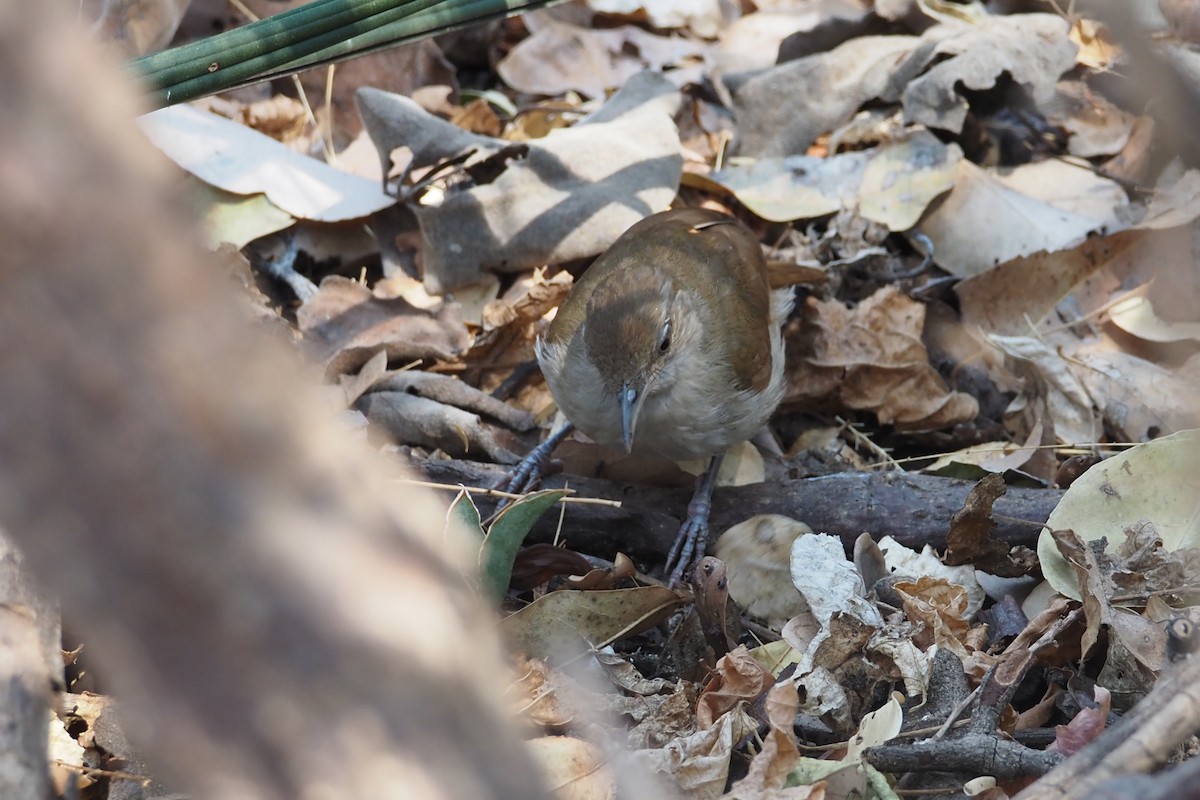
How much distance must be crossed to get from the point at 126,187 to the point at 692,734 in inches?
73.9

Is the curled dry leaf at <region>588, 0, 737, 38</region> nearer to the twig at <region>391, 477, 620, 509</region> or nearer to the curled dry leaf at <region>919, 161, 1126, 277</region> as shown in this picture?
the curled dry leaf at <region>919, 161, 1126, 277</region>

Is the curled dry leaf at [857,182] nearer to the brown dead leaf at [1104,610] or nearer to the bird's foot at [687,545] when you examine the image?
the bird's foot at [687,545]

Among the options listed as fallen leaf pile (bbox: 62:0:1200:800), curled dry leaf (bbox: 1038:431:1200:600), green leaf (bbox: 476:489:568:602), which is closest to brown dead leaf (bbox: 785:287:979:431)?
fallen leaf pile (bbox: 62:0:1200:800)

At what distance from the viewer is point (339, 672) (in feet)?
3.85

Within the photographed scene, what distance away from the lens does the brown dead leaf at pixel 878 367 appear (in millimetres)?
4309

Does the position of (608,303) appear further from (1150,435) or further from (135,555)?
(135,555)

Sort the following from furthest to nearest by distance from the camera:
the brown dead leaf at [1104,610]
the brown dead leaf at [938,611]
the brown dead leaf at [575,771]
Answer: the brown dead leaf at [938,611] < the brown dead leaf at [1104,610] < the brown dead leaf at [575,771]

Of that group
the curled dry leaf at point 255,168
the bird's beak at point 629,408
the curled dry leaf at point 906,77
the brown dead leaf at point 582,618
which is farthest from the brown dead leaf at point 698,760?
the curled dry leaf at point 906,77

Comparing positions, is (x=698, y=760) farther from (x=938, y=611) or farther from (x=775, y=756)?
(x=938, y=611)

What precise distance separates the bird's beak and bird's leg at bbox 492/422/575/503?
0.35 metres

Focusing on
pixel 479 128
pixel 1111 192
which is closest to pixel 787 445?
pixel 1111 192

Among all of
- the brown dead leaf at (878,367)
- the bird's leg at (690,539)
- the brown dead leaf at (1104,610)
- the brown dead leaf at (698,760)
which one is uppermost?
the brown dead leaf at (698,760)

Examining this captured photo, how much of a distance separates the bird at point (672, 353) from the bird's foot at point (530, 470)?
0.02 meters

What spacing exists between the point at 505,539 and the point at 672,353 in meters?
1.05
